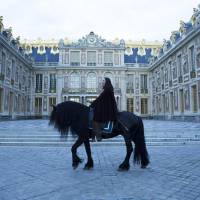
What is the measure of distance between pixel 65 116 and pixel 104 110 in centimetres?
95

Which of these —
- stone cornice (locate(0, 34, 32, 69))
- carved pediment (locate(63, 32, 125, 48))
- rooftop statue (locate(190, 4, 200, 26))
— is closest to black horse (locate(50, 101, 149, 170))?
rooftop statue (locate(190, 4, 200, 26))

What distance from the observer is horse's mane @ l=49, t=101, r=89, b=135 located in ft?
18.1

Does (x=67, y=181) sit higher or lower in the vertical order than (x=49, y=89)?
lower

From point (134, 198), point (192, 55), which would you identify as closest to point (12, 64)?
point (192, 55)

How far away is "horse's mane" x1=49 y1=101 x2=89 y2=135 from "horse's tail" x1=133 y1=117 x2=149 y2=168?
1328mm

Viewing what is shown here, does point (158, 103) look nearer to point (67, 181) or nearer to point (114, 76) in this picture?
point (114, 76)

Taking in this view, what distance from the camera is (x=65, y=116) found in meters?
5.53

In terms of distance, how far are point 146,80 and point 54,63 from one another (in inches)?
670

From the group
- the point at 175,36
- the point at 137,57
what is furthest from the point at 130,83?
the point at 175,36

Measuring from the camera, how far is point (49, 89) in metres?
41.9

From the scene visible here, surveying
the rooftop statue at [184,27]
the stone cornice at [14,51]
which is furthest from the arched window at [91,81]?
the rooftop statue at [184,27]

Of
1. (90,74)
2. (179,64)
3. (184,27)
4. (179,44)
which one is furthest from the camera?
(90,74)

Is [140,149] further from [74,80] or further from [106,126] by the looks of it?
[74,80]

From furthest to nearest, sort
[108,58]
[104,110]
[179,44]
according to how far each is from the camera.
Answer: [108,58] < [179,44] < [104,110]
